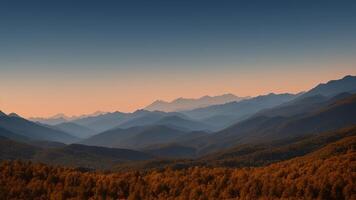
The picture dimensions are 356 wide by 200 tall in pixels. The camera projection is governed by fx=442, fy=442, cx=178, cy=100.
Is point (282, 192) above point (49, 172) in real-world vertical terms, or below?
below

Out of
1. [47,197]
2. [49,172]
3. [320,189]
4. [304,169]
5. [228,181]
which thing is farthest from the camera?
[49,172]

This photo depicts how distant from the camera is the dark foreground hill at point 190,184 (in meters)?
44.0

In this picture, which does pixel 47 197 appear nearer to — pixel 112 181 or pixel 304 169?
pixel 112 181

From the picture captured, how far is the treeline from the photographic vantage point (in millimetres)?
44031

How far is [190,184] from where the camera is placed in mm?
49094

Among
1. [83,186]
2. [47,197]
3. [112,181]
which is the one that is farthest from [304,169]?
[47,197]

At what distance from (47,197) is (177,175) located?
16841 mm

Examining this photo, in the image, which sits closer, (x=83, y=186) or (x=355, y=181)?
(x=355, y=181)

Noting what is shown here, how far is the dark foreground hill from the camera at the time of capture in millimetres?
44031

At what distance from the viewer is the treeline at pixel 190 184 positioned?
44.0 metres

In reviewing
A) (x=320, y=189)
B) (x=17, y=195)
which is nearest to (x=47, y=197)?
(x=17, y=195)

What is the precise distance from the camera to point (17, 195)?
47156 mm

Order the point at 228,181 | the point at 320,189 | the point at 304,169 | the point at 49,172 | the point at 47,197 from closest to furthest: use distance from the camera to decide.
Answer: the point at 320,189, the point at 47,197, the point at 228,181, the point at 304,169, the point at 49,172

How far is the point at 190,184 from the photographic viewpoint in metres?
49.1
